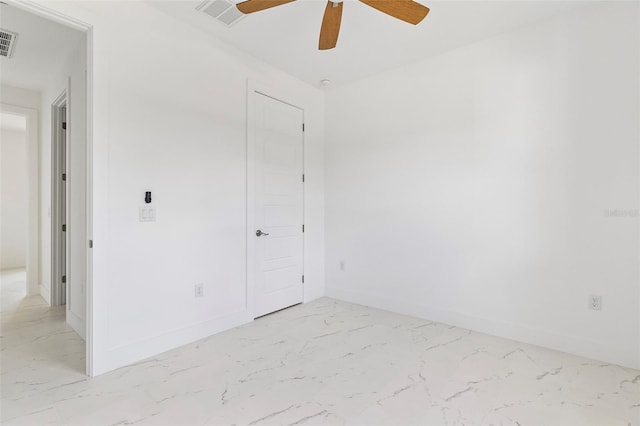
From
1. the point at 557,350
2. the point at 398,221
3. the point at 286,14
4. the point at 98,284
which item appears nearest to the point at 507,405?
the point at 557,350

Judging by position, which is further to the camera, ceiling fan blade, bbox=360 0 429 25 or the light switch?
the light switch

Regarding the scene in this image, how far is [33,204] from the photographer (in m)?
4.20

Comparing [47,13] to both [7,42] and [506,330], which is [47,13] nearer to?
[7,42]

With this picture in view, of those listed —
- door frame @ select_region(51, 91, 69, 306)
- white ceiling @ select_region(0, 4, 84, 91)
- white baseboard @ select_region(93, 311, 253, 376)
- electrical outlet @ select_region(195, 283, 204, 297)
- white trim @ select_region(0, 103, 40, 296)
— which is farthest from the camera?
white trim @ select_region(0, 103, 40, 296)

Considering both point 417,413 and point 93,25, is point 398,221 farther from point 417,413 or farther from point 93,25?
point 93,25

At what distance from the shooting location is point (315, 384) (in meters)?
2.07

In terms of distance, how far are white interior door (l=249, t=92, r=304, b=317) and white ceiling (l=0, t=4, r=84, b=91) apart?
180 centimetres

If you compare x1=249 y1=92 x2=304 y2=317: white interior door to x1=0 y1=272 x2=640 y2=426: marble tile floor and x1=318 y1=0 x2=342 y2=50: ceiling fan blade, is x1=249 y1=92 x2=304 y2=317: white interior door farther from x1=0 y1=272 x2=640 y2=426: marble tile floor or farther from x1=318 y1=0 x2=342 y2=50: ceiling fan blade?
x1=318 y1=0 x2=342 y2=50: ceiling fan blade

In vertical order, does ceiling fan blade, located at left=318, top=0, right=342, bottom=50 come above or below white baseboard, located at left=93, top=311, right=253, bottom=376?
above

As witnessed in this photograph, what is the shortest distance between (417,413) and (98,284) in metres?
2.28

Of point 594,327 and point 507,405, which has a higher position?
point 594,327

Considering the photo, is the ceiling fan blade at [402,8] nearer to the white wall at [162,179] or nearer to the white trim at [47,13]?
the white wall at [162,179]

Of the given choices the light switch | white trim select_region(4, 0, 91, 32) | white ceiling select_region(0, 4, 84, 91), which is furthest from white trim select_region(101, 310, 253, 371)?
white ceiling select_region(0, 4, 84, 91)

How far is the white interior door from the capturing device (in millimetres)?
3361
